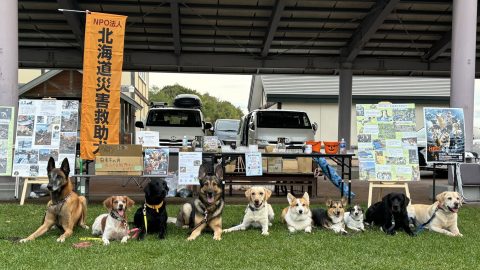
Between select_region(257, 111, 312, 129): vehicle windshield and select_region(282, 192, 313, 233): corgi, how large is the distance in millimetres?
7255

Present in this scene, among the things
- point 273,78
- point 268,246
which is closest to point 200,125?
point 268,246

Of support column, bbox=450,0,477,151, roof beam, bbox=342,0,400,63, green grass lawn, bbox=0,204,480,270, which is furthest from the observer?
roof beam, bbox=342,0,400,63

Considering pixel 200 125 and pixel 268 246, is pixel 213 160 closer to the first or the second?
pixel 268 246

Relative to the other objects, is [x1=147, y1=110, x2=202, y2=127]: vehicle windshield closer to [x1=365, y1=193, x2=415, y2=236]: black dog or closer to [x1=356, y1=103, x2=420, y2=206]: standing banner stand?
[x1=356, y1=103, x2=420, y2=206]: standing banner stand

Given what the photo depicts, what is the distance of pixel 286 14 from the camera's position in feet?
47.0

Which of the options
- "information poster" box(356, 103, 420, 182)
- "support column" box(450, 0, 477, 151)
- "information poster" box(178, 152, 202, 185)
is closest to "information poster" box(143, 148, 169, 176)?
"information poster" box(178, 152, 202, 185)

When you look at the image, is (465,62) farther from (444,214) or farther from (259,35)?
(259,35)

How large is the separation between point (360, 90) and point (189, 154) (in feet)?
58.6

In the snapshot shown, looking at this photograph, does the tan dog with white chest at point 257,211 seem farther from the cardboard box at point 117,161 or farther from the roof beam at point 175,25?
the roof beam at point 175,25

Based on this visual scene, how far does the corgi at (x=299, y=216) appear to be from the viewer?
6438 millimetres

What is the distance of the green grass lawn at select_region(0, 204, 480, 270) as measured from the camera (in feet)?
15.9

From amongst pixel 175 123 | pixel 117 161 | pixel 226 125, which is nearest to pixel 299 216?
pixel 117 161

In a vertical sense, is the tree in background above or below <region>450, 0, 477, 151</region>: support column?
above

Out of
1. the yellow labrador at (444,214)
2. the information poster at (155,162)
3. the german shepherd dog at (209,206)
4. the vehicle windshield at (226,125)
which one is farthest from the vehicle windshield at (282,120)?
the vehicle windshield at (226,125)
